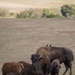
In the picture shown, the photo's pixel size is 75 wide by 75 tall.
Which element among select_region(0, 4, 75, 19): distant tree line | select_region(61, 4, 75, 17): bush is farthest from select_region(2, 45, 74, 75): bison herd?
select_region(61, 4, 75, 17): bush

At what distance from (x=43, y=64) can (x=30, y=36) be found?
49.2 ft

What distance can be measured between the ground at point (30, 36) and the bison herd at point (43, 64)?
20.8ft

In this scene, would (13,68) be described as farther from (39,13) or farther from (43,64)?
(39,13)

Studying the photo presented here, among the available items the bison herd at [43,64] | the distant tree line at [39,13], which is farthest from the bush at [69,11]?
the bison herd at [43,64]

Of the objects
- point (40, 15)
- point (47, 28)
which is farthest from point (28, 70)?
point (40, 15)

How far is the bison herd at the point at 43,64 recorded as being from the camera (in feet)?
50.6

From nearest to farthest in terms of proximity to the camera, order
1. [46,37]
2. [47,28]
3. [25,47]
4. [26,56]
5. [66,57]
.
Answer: [66,57]
[26,56]
[25,47]
[46,37]
[47,28]

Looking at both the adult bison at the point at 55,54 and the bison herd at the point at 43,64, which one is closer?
the bison herd at the point at 43,64

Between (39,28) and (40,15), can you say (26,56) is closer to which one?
(39,28)

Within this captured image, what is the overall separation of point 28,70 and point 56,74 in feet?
4.31

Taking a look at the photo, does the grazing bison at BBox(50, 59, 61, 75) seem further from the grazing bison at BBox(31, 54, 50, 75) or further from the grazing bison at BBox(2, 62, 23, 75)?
the grazing bison at BBox(2, 62, 23, 75)

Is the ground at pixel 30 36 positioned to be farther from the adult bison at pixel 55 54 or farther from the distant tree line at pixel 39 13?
the distant tree line at pixel 39 13

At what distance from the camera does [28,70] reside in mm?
15758

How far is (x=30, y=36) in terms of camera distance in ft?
103
